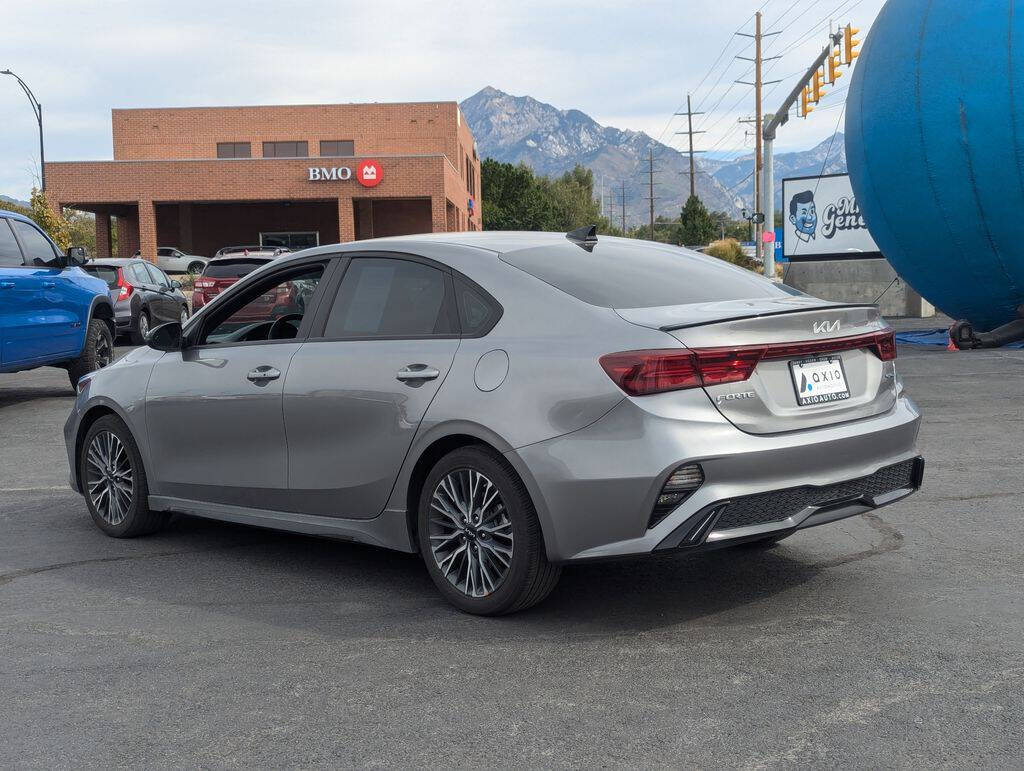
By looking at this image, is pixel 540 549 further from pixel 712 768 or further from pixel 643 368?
pixel 712 768

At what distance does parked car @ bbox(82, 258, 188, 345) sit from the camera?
2095 centimetres

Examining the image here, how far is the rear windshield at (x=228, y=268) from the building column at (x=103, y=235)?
38.3 m

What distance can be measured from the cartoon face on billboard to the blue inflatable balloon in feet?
30.6

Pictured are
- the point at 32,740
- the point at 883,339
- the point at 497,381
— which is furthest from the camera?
the point at 883,339

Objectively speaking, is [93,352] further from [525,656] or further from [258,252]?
[258,252]

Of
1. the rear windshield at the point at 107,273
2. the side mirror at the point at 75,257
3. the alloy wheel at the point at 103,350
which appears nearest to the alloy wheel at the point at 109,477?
the side mirror at the point at 75,257

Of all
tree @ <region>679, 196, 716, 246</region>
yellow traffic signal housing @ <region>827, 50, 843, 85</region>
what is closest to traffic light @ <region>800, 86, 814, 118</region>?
yellow traffic signal housing @ <region>827, 50, 843, 85</region>

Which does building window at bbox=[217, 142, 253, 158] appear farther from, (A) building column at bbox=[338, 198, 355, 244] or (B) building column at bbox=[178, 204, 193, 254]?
(A) building column at bbox=[338, 198, 355, 244]

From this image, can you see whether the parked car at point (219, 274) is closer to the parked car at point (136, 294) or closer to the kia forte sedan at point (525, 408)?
the parked car at point (136, 294)

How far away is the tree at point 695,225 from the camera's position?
88.9m

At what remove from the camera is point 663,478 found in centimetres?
435

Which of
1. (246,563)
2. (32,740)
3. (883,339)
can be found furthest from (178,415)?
(883,339)

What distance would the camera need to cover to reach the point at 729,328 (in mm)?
4559

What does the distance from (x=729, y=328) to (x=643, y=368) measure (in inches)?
15.4
